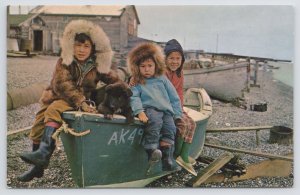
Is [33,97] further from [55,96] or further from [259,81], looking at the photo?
[259,81]

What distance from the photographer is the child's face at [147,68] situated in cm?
320

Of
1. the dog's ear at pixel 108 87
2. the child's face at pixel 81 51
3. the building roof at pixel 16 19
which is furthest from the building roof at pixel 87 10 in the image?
the dog's ear at pixel 108 87

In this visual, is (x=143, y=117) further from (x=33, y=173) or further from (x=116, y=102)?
(x=33, y=173)

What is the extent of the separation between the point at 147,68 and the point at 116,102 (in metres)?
0.31

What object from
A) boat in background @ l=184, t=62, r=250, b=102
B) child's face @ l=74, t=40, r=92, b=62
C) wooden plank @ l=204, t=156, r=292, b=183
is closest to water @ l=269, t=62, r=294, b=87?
boat in background @ l=184, t=62, r=250, b=102

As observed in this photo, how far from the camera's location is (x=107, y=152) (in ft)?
10.0

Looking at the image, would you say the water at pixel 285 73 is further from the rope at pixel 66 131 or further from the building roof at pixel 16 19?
the building roof at pixel 16 19

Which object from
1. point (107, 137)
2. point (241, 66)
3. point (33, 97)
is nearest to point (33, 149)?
point (33, 97)

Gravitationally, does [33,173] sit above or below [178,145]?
below

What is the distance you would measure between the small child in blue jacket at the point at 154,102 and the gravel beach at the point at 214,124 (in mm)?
276

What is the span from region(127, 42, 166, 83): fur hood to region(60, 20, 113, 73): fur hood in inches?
5.4

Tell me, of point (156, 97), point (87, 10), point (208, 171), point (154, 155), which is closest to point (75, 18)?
point (87, 10)

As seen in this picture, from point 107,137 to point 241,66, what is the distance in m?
1.04

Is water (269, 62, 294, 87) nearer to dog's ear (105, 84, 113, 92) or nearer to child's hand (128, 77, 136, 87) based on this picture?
child's hand (128, 77, 136, 87)
